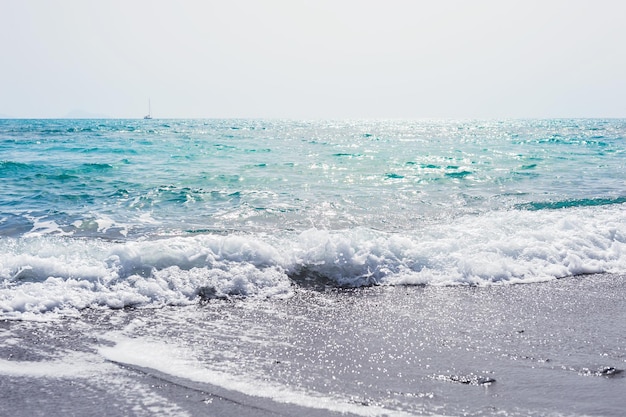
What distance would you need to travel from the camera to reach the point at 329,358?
14.5ft

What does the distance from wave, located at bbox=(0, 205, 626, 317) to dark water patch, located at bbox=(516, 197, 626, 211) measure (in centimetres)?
290

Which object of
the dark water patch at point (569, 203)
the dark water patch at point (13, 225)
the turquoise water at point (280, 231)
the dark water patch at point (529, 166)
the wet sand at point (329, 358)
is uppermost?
the dark water patch at point (529, 166)

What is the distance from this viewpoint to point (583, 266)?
7562 mm

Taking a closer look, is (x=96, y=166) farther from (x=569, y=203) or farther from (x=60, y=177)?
(x=569, y=203)

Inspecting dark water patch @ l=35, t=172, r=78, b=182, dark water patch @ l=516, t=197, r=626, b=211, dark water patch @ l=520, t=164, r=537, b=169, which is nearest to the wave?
dark water patch @ l=516, t=197, r=626, b=211

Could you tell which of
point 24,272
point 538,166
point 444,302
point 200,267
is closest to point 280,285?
point 200,267

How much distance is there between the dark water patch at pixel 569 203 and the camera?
12.0m

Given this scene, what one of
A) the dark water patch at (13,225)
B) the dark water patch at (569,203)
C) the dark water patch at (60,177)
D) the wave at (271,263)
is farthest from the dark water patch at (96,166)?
the dark water patch at (569,203)

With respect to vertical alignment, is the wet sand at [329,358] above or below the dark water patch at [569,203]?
below

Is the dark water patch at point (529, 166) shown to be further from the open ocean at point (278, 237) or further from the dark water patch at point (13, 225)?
the dark water patch at point (13, 225)

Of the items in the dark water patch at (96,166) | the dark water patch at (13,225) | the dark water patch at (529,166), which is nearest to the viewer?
the dark water patch at (13,225)

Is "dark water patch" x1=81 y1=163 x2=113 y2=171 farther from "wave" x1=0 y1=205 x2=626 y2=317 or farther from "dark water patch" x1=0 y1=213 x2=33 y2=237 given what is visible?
"wave" x1=0 y1=205 x2=626 y2=317

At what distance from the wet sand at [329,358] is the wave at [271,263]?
491mm

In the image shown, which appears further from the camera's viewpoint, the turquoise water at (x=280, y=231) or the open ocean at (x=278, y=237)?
the turquoise water at (x=280, y=231)
